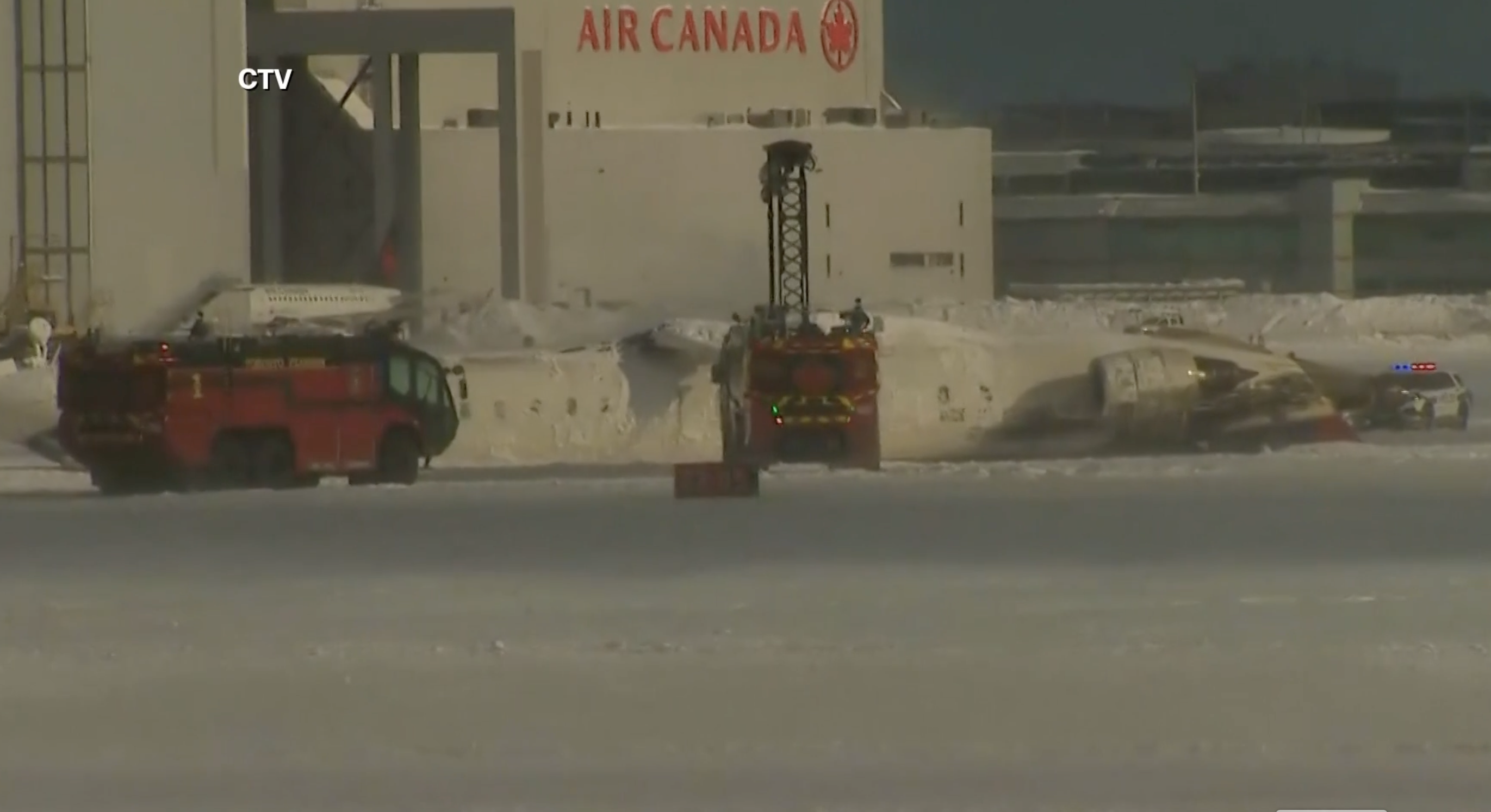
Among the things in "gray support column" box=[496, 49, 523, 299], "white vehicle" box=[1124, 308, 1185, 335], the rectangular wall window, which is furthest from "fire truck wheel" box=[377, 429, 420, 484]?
the rectangular wall window

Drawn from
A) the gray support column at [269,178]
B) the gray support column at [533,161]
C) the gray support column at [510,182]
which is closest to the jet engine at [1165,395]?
the gray support column at [510,182]

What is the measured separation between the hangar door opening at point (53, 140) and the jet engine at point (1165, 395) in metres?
23.2

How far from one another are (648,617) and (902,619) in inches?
62.1

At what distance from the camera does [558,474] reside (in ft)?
86.1

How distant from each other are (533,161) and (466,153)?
5.06 meters

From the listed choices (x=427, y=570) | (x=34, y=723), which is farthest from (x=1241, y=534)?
(x=34, y=723)

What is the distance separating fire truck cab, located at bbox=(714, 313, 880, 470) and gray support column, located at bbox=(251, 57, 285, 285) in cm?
2801

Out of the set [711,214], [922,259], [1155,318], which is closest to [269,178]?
[711,214]

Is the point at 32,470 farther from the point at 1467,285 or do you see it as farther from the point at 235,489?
the point at 1467,285

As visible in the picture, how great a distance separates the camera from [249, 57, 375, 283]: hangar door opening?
53750 mm

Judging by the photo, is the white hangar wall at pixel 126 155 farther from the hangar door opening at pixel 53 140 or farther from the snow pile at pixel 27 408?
the snow pile at pixel 27 408

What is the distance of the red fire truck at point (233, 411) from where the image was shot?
79.0ft

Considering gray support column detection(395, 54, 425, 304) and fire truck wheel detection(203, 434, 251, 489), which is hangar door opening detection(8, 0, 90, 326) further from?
fire truck wheel detection(203, 434, 251, 489)

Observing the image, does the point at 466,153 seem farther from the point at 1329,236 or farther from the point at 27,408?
the point at 1329,236
